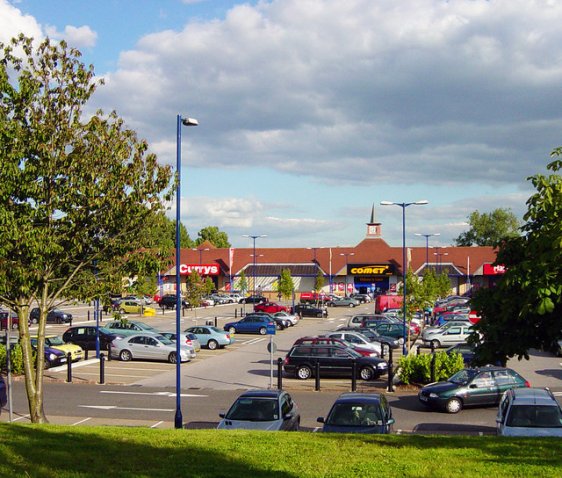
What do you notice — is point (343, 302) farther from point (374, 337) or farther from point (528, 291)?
point (528, 291)

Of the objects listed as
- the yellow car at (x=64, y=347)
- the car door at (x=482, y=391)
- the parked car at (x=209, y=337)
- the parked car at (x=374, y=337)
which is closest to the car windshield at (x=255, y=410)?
the car door at (x=482, y=391)

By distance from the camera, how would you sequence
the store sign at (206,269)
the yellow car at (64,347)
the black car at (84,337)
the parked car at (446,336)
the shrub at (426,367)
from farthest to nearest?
the store sign at (206,269)
the parked car at (446,336)
the black car at (84,337)
the yellow car at (64,347)
the shrub at (426,367)

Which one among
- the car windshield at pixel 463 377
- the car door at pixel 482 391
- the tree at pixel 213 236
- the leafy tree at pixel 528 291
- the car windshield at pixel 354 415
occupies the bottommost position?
the car door at pixel 482 391

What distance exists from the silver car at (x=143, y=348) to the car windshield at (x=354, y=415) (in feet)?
63.3

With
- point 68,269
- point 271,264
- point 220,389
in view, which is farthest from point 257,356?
point 271,264

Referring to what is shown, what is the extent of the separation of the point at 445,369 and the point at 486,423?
18.9 ft

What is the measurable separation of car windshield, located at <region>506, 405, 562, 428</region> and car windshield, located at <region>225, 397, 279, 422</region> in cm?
524

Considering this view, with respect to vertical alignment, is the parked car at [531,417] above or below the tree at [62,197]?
below

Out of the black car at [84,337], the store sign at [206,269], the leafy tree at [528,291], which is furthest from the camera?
the store sign at [206,269]

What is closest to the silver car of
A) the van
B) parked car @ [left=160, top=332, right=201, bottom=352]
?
parked car @ [left=160, top=332, right=201, bottom=352]

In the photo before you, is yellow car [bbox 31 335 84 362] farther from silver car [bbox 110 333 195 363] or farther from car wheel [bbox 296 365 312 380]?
car wheel [bbox 296 365 312 380]

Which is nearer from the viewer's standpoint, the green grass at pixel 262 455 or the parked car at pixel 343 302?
the green grass at pixel 262 455

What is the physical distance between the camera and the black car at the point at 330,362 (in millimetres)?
28250

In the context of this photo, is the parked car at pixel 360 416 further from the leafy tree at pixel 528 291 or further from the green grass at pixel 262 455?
the leafy tree at pixel 528 291
